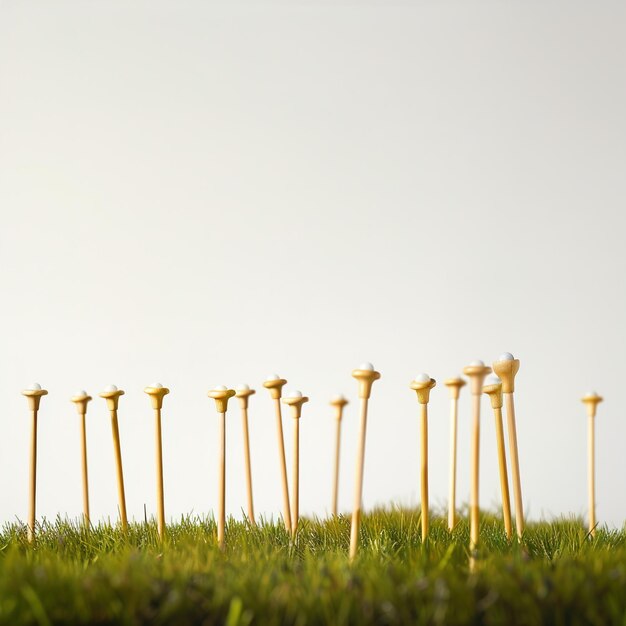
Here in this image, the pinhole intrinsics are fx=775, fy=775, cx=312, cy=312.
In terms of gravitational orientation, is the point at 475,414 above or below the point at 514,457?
above

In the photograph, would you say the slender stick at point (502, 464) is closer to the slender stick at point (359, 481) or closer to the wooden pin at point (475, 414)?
the wooden pin at point (475, 414)

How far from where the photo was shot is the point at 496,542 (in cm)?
133

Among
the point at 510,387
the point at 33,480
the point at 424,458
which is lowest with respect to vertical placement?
the point at 33,480

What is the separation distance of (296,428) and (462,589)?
69 cm

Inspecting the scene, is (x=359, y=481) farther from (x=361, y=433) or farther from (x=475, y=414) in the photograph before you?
(x=475, y=414)

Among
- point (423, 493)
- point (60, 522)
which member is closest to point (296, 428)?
point (423, 493)

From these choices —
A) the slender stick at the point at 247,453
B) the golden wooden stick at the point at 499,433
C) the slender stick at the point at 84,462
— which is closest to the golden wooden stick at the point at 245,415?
the slender stick at the point at 247,453

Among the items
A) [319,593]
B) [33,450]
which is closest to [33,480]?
[33,450]

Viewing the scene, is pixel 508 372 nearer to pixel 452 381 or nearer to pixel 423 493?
pixel 452 381

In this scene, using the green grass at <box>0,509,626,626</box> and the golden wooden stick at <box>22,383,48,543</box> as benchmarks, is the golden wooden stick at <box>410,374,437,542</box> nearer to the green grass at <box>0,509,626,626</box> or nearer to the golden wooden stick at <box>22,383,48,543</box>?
the green grass at <box>0,509,626,626</box>

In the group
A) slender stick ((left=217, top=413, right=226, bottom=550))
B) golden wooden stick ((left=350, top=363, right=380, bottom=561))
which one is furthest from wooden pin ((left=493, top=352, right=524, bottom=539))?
slender stick ((left=217, top=413, right=226, bottom=550))

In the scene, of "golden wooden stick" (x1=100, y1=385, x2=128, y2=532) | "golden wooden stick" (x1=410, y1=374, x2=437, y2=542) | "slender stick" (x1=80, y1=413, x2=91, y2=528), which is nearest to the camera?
"golden wooden stick" (x1=410, y1=374, x2=437, y2=542)

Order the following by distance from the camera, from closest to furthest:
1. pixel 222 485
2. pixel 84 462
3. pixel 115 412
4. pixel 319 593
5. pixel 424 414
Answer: pixel 319 593, pixel 424 414, pixel 222 485, pixel 115 412, pixel 84 462

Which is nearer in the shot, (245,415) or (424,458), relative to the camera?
(424,458)
